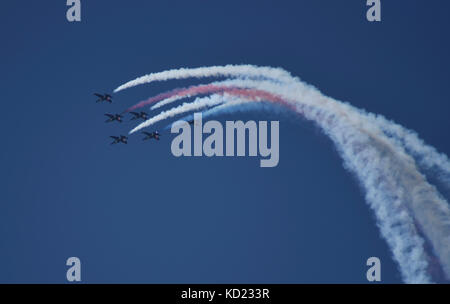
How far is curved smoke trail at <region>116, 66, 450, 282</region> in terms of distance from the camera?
3834 centimetres

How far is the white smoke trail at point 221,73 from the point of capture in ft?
132

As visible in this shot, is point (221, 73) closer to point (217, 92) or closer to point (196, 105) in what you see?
point (217, 92)

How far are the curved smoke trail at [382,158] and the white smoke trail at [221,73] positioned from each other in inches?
1.2

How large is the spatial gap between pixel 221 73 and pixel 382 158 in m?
5.59

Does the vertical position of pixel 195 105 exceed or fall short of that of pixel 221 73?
it falls short

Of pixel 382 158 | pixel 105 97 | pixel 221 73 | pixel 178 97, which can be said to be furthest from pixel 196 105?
pixel 382 158

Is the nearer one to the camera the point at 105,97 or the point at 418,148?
the point at 418,148

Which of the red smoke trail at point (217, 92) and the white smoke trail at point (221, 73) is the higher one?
the white smoke trail at point (221, 73)

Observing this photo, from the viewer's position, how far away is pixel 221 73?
4034 centimetres

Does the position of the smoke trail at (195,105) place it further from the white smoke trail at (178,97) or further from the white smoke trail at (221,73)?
the white smoke trail at (221,73)

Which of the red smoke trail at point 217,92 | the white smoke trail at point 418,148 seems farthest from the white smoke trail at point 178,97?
the white smoke trail at point 418,148

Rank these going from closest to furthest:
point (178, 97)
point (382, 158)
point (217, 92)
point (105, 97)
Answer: point (382, 158) < point (217, 92) < point (178, 97) < point (105, 97)
